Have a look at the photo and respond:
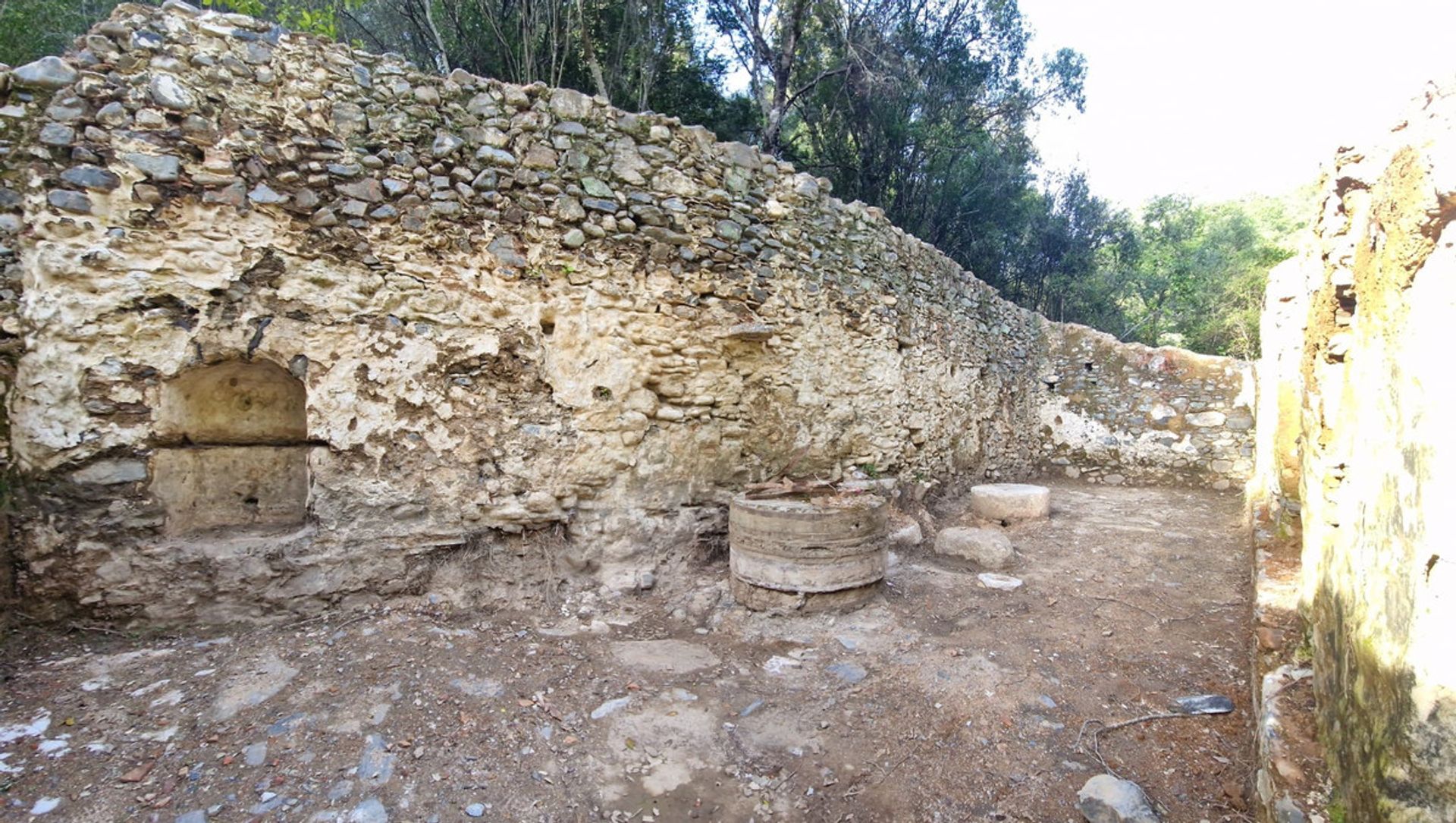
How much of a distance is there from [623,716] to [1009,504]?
5.36 meters

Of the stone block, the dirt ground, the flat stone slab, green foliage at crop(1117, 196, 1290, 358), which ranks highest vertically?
green foliage at crop(1117, 196, 1290, 358)

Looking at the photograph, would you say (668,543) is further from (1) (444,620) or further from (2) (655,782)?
(2) (655,782)

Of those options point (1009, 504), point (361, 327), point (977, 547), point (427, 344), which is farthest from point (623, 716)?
point (1009, 504)

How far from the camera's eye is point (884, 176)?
39.6ft

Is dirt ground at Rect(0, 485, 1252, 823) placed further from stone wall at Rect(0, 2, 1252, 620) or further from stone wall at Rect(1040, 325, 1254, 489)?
stone wall at Rect(1040, 325, 1254, 489)

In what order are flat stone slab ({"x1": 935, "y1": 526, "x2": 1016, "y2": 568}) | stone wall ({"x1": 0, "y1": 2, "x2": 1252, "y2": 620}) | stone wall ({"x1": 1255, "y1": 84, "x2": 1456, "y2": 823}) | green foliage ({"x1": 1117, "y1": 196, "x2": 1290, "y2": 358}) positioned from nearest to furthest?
stone wall ({"x1": 1255, "y1": 84, "x2": 1456, "y2": 823})
stone wall ({"x1": 0, "y1": 2, "x2": 1252, "y2": 620})
flat stone slab ({"x1": 935, "y1": 526, "x2": 1016, "y2": 568})
green foliage ({"x1": 1117, "y1": 196, "x2": 1290, "y2": 358})

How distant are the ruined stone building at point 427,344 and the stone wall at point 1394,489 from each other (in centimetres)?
2

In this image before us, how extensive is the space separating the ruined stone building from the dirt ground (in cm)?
45

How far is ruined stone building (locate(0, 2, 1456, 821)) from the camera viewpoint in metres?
2.17

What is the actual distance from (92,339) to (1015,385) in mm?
9601

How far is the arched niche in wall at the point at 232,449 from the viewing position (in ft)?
11.1

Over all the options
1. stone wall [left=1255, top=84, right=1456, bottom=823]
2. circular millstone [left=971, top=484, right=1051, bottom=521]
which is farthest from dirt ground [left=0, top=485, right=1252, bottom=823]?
circular millstone [left=971, top=484, right=1051, bottom=521]

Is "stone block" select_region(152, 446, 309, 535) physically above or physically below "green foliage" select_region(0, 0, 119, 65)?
below

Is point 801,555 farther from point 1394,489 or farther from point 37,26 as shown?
point 37,26
